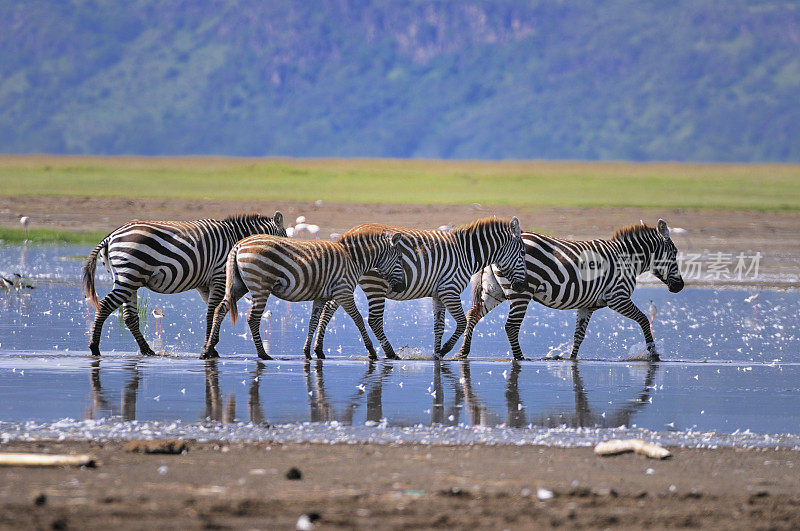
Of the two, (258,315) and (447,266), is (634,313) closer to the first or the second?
(447,266)

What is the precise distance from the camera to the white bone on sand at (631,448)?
27.1ft

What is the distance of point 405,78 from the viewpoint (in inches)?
5979

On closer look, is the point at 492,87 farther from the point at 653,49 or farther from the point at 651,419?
the point at 651,419

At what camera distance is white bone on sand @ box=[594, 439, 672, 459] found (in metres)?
8.26

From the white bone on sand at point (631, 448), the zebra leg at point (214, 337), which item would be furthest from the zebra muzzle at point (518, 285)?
the white bone on sand at point (631, 448)

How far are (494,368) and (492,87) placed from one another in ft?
459

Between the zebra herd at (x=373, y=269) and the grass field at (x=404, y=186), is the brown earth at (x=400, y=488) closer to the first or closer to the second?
the zebra herd at (x=373, y=269)

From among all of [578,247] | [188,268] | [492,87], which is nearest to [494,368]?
[578,247]

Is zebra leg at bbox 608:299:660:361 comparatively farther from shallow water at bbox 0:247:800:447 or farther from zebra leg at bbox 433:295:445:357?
zebra leg at bbox 433:295:445:357

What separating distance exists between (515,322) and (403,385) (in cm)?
306

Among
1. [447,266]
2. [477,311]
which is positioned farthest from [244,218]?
[477,311]

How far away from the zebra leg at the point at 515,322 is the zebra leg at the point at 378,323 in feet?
4.39

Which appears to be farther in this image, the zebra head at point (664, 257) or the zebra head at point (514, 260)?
the zebra head at point (664, 257)

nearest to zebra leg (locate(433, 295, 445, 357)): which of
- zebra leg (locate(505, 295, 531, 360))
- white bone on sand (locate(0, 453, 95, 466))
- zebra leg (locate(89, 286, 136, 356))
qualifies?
zebra leg (locate(505, 295, 531, 360))
